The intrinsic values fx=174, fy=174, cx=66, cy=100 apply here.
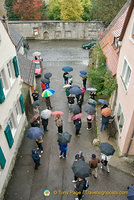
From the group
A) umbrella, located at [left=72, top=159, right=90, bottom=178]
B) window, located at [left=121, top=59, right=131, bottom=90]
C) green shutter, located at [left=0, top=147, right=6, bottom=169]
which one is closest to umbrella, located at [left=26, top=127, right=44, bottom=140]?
green shutter, located at [left=0, top=147, right=6, bottom=169]

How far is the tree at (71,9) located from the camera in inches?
1241

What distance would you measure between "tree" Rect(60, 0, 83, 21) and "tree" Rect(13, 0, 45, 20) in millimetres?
4834

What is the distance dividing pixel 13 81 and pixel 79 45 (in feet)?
76.5

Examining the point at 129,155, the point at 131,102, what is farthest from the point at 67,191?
the point at 131,102

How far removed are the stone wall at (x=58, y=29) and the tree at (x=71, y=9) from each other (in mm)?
1969

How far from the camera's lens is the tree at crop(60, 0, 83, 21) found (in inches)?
1241

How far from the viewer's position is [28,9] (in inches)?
1318

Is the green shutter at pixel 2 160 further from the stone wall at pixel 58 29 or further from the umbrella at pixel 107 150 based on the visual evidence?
the stone wall at pixel 58 29

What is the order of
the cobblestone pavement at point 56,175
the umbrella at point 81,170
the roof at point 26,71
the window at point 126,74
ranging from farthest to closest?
the roof at point 26,71 → the window at point 126,74 → the cobblestone pavement at point 56,175 → the umbrella at point 81,170

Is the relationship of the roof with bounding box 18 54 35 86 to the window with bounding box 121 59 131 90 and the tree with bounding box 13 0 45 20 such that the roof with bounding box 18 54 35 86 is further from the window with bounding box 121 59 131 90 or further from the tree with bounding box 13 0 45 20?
the tree with bounding box 13 0 45 20

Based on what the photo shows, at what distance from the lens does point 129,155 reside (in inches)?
428

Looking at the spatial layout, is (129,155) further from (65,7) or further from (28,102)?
(65,7)

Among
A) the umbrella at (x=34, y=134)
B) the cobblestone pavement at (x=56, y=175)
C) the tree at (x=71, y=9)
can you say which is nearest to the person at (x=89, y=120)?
the cobblestone pavement at (x=56, y=175)

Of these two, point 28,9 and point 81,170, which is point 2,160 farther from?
point 28,9
